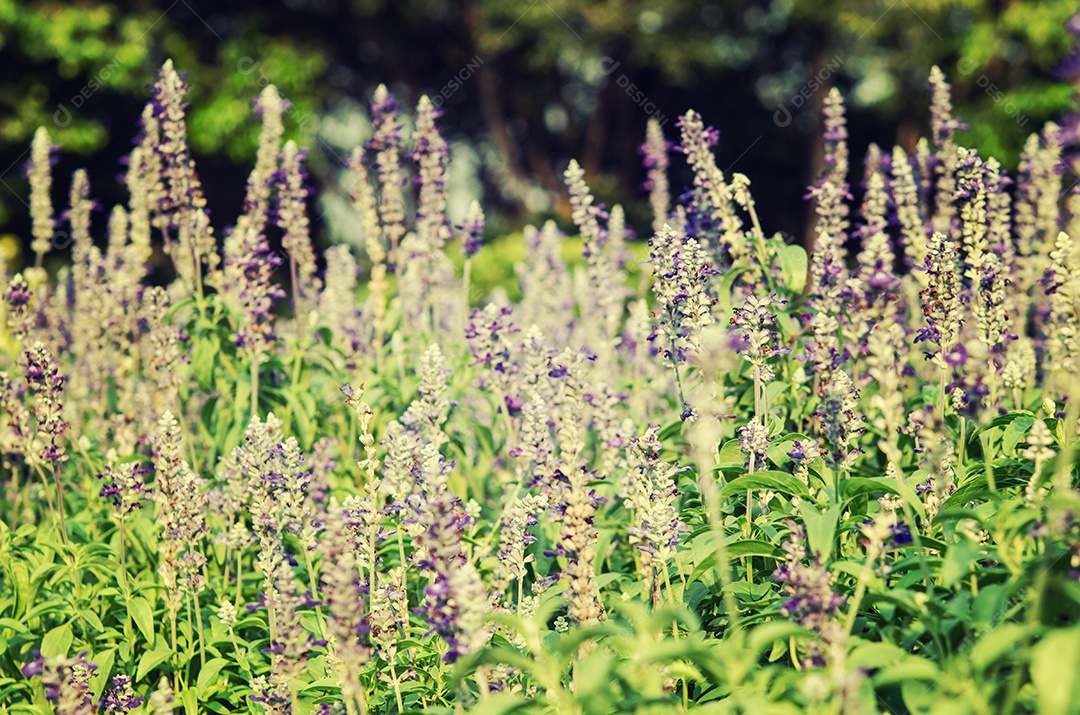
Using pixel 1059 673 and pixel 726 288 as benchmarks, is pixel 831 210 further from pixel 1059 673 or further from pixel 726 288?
pixel 1059 673

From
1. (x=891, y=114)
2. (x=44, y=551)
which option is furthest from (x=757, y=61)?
(x=44, y=551)

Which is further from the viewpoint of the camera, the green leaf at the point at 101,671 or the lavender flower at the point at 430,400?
the lavender flower at the point at 430,400

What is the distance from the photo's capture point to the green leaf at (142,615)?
406cm

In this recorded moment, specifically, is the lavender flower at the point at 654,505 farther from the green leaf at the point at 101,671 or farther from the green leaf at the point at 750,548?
the green leaf at the point at 101,671

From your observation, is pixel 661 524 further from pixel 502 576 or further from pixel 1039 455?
pixel 1039 455

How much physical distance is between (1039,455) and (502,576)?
1741 millimetres

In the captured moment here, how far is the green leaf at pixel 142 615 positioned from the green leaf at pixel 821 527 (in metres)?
2.53

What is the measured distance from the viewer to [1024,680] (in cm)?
276

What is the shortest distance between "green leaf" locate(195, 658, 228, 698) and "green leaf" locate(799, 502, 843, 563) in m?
2.30

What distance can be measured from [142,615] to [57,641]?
341mm

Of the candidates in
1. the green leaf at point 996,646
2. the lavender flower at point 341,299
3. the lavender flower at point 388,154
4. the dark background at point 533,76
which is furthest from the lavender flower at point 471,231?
the dark background at point 533,76

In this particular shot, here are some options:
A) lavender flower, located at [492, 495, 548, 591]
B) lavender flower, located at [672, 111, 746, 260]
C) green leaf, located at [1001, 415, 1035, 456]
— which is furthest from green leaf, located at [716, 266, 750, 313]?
lavender flower, located at [492, 495, 548, 591]

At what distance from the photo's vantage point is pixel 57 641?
409 cm

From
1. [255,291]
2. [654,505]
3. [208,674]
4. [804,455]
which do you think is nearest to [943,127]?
[804,455]
